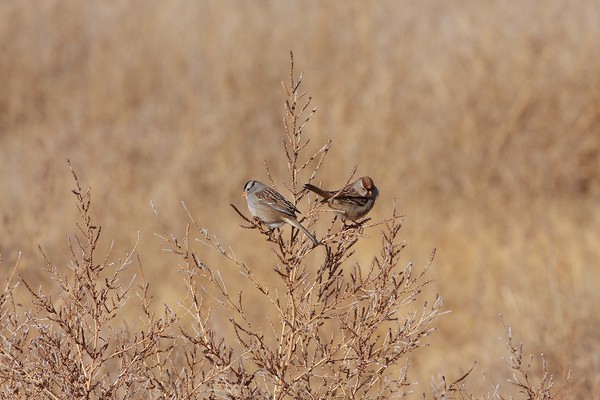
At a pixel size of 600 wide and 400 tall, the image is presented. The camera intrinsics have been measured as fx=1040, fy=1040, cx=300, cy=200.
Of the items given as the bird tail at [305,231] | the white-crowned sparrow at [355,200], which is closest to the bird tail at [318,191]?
the white-crowned sparrow at [355,200]

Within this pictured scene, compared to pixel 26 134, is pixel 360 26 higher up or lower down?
higher up

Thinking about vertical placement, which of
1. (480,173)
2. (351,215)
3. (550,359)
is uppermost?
(480,173)

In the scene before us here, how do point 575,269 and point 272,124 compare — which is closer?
point 575,269

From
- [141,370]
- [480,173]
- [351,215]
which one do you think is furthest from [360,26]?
[141,370]

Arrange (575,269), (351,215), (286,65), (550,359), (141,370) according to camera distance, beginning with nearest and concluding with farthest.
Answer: (141,370) < (351,215) < (550,359) < (575,269) < (286,65)

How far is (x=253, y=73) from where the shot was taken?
1576cm

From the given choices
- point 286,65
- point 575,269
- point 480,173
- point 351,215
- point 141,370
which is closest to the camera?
point 141,370

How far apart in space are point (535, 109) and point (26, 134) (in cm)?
754

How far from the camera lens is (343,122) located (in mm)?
15102

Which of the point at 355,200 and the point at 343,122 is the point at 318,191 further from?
the point at 343,122

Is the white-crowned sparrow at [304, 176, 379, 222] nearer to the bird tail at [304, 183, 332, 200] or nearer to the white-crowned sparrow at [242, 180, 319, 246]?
the bird tail at [304, 183, 332, 200]

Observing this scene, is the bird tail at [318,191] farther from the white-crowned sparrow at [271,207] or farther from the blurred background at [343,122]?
the blurred background at [343,122]

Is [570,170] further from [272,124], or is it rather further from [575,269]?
[272,124]

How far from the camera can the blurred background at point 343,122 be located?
1381 centimetres
